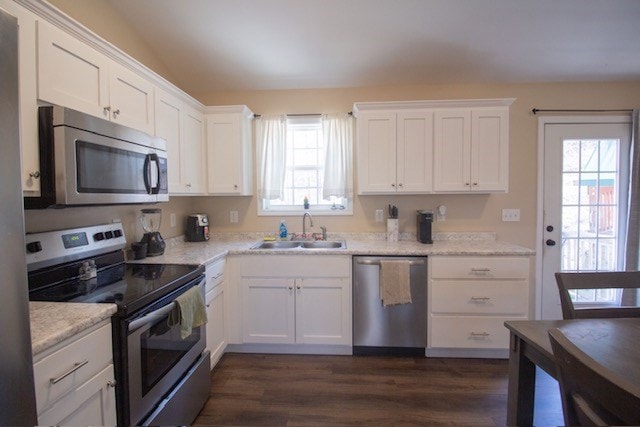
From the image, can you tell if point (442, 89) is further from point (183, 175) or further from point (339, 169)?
point (183, 175)

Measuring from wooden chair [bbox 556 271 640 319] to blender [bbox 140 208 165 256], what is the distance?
248 cm

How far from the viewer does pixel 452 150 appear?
260 cm

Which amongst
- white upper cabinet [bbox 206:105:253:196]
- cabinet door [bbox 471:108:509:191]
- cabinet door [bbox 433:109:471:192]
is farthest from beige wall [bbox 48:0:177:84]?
cabinet door [bbox 471:108:509:191]

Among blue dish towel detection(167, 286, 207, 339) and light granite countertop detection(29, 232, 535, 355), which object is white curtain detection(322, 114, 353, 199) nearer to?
light granite countertop detection(29, 232, 535, 355)

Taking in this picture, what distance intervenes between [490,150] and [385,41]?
131 cm

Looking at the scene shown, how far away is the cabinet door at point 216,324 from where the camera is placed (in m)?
2.11

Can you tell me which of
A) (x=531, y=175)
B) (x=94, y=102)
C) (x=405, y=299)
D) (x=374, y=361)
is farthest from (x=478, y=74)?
(x=94, y=102)

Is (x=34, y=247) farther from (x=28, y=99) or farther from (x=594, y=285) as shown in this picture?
(x=594, y=285)

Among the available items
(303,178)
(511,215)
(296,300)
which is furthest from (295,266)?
(511,215)

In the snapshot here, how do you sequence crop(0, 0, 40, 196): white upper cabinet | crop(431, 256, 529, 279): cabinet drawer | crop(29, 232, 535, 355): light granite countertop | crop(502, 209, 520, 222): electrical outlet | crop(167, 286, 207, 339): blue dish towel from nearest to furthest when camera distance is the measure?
crop(29, 232, 535, 355): light granite countertop < crop(0, 0, 40, 196): white upper cabinet < crop(167, 286, 207, 339): blue dish towel < crop(431, 256, 529, 279): cabinet drawer < crop(502, 209, 520, 222): electrical outlet

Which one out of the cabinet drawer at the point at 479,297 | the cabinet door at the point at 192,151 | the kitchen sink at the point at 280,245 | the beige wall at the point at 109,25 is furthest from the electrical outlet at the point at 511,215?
the beige wall at the point at 109,25

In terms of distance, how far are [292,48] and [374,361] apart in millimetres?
2716

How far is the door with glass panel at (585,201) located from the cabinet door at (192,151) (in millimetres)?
3307

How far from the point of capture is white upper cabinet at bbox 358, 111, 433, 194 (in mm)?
2617
